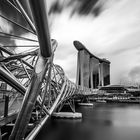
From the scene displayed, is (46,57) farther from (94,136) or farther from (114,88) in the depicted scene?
(114,88)

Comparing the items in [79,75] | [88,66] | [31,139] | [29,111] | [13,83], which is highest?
[88,66]

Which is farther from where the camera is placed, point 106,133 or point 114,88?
point 114,88

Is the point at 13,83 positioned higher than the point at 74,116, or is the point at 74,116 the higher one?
the point at 13,83

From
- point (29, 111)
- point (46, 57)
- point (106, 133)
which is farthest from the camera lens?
point (106, 133)

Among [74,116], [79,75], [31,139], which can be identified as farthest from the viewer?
[79,75]

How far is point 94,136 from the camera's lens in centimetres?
2266

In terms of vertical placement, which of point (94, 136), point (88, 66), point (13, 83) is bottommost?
point (94, 136)

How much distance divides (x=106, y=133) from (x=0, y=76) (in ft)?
78.8

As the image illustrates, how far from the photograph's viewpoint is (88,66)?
592ft

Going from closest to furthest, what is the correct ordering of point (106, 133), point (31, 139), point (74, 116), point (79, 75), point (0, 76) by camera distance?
point (0, 76), point (31, 139), point (106, 133), point (74, 116), point (79, 75)

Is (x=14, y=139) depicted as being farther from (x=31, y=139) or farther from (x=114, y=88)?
(x=114, y=88)

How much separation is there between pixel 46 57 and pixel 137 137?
23.0 m

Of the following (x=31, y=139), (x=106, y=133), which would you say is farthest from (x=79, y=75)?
(x=31, y=139)

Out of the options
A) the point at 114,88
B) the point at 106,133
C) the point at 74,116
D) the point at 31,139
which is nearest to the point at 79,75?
the point at 114,88
